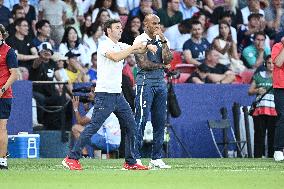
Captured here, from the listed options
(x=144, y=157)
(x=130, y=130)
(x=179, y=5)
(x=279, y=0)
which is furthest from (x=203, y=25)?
(x=130, y=130)

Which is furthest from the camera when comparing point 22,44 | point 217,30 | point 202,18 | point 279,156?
point 217,30

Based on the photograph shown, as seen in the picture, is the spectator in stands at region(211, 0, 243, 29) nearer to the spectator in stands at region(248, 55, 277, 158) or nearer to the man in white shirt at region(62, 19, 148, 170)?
the spectator in stands at region(248, 55, 277, 158)

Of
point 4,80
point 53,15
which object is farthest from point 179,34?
point 4,80

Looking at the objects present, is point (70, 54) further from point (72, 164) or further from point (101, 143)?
point (72, 164)

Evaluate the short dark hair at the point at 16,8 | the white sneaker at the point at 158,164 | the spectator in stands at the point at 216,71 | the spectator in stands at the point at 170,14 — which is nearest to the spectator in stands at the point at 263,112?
the spectator in stands at the point at 216,71

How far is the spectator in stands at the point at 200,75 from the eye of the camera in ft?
82.3

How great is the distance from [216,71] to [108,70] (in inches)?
374

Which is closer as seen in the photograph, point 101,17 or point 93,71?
point 93,71

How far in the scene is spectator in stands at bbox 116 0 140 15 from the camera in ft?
84.4

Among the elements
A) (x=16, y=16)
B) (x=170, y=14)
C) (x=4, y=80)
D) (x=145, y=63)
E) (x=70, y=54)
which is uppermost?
(x=170, y=14)

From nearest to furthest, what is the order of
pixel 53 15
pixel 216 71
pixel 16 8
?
pixel 16 8 → pixel 53 15 → pixel 216 71

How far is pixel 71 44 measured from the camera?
24.3 meters

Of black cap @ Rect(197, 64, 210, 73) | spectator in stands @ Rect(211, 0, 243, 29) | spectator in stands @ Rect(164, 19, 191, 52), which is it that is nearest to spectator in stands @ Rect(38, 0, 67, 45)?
spectator in stands @ Rect(164, 19, 191, 52)

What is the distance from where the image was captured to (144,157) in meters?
22.8
